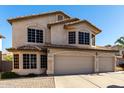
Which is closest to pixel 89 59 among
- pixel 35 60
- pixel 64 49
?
pixel 64 49

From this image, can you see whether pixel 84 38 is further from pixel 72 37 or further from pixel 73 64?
pixel 73 64

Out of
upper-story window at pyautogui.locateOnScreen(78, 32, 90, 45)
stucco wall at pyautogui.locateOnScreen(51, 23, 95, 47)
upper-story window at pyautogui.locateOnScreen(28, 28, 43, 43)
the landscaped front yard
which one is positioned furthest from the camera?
upper-story window at pyautogui.locateOnScreen(78, 32, 90, 45)

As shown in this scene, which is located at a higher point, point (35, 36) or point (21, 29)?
point (21, 29)

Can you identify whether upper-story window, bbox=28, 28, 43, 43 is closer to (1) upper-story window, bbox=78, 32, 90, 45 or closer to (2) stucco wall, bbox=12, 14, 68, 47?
(2) stucco wall, bbox=12, 14, 68, 47

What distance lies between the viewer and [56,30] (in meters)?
22.0

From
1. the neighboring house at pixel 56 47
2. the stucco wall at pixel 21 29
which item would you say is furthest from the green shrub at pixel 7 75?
the stucco wall at pixel 21 29

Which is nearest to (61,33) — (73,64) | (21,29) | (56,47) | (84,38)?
(84,38)

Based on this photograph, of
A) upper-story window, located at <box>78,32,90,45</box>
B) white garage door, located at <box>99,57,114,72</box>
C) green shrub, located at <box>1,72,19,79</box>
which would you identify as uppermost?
upper-story window, located at <box>78,32,90,45</box>

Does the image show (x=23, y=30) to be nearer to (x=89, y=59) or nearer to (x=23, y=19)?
(x=23, y=19)

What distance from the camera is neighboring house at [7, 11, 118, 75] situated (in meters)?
19.3

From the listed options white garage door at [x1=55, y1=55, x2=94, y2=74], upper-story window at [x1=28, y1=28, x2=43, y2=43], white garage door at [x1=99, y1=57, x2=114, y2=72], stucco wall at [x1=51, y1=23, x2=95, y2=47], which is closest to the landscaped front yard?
white garage door at [x1=55, y1=55, x2=94, y2=74]

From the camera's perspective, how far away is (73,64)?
21.0m

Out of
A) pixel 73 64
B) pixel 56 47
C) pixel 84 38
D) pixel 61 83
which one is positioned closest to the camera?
pixel 61 83

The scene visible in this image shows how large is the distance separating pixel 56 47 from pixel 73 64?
3.29 meters
